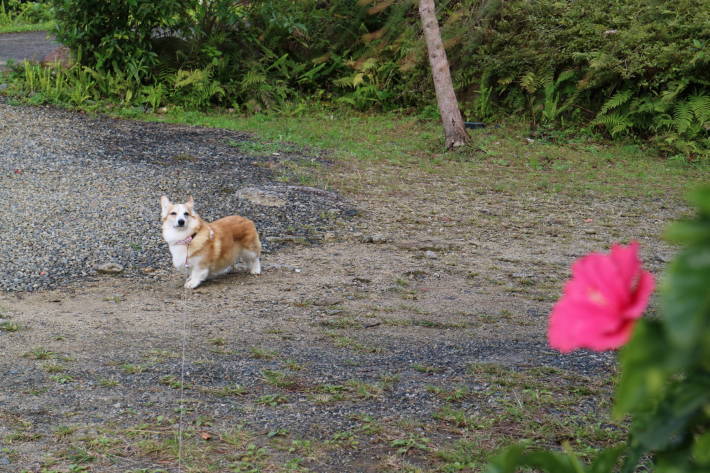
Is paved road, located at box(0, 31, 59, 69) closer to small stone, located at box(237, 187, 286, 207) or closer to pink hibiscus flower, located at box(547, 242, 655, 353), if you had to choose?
small stone, located at box(237, 187, 286, 207)

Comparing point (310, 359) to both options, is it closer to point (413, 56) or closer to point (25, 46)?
point (413, 56)

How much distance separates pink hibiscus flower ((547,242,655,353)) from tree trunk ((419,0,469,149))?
9.68m

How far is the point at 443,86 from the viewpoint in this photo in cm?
1040

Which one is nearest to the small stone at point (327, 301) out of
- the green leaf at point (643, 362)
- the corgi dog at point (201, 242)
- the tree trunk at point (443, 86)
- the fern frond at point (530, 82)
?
the corgi dog at point (201, 242)

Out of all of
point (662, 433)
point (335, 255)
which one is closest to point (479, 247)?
point (335, 255)

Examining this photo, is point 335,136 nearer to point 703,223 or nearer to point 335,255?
point 335,255

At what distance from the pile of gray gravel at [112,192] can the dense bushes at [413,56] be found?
1.48 meters

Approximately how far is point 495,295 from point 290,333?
1567 millimetres

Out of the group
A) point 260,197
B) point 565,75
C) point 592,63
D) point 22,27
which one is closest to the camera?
point 260,197

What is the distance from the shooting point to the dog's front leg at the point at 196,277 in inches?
228

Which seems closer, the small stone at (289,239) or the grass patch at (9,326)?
the grass patch at (9,326)

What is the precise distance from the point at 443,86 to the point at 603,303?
9.93 metres

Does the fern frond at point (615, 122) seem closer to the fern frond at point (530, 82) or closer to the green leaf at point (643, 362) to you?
the fern frond at point (530, 82)

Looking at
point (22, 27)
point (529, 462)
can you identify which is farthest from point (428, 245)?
point (22, 27)
